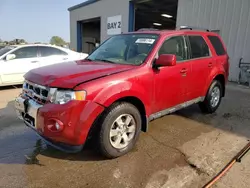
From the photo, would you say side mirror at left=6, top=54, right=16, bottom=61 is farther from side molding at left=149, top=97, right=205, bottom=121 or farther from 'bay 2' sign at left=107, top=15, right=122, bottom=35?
'bay 2' sign at left=107, top=15, right=122, bottom=35

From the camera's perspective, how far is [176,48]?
4.00 metres

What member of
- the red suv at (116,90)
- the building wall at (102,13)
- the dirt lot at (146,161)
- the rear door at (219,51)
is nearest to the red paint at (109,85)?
the red suv at (116,90)

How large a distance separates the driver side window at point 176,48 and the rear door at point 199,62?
192mm

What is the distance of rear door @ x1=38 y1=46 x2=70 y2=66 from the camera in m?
8.04

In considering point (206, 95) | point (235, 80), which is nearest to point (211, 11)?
point (235, 80)

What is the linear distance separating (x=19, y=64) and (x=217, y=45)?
6.12 meters

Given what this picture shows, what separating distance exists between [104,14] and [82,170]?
1596 cm

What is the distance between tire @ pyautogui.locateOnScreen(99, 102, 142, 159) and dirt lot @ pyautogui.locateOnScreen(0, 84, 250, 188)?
0.53 ft

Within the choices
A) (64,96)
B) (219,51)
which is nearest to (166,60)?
(64,96)

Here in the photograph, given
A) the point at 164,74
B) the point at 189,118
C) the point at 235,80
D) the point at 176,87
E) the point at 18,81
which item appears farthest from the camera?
the point at 235,80

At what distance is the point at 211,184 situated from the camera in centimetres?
258

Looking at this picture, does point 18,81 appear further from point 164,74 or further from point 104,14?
point 104,14

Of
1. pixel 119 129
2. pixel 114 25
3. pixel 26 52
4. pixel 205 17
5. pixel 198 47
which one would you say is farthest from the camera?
pixel 114 25

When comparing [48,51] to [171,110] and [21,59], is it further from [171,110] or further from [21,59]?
[171,110]
